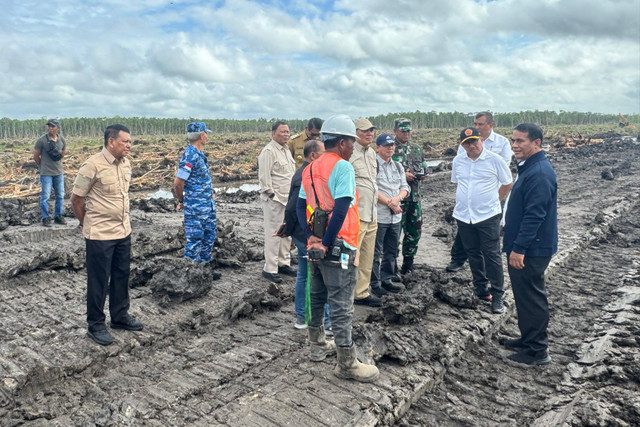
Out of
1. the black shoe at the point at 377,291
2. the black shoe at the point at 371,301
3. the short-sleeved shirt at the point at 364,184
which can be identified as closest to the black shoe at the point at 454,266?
the black shoe at the point at 377,291

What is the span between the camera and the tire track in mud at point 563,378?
359 cm

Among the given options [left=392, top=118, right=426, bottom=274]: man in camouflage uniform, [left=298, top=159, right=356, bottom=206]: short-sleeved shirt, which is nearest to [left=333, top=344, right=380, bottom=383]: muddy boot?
[left=298, top=159, right=356, bottom=206]: short-sleeved shirt

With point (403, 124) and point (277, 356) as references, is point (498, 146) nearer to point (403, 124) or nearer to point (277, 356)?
point (403, 124)

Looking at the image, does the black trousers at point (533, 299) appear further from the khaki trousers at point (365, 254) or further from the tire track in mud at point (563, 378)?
the khaki trousers at point (365, 254)

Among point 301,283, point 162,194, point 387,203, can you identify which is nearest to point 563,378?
point 387,203

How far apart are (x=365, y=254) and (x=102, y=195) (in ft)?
8.93

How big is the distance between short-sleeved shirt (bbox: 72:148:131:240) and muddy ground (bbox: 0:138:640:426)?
3.46ft

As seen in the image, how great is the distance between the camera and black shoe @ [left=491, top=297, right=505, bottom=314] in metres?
5.49

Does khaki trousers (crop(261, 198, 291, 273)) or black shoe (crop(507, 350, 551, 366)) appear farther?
khaki trousers (crop(261, 198, 291, 273))

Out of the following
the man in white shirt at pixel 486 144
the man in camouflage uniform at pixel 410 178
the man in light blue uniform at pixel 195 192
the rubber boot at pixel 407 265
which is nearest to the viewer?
the man in light blue uniform at pixel 195 192

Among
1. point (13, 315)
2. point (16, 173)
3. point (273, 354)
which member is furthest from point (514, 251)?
point (16, 173)

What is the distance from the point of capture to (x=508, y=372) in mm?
4418

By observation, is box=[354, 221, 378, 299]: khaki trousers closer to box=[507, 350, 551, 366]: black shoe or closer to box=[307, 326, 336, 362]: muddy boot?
box=[307, 326, 336, 362]: muddy boot

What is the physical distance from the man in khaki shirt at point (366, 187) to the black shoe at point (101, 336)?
257 cm
